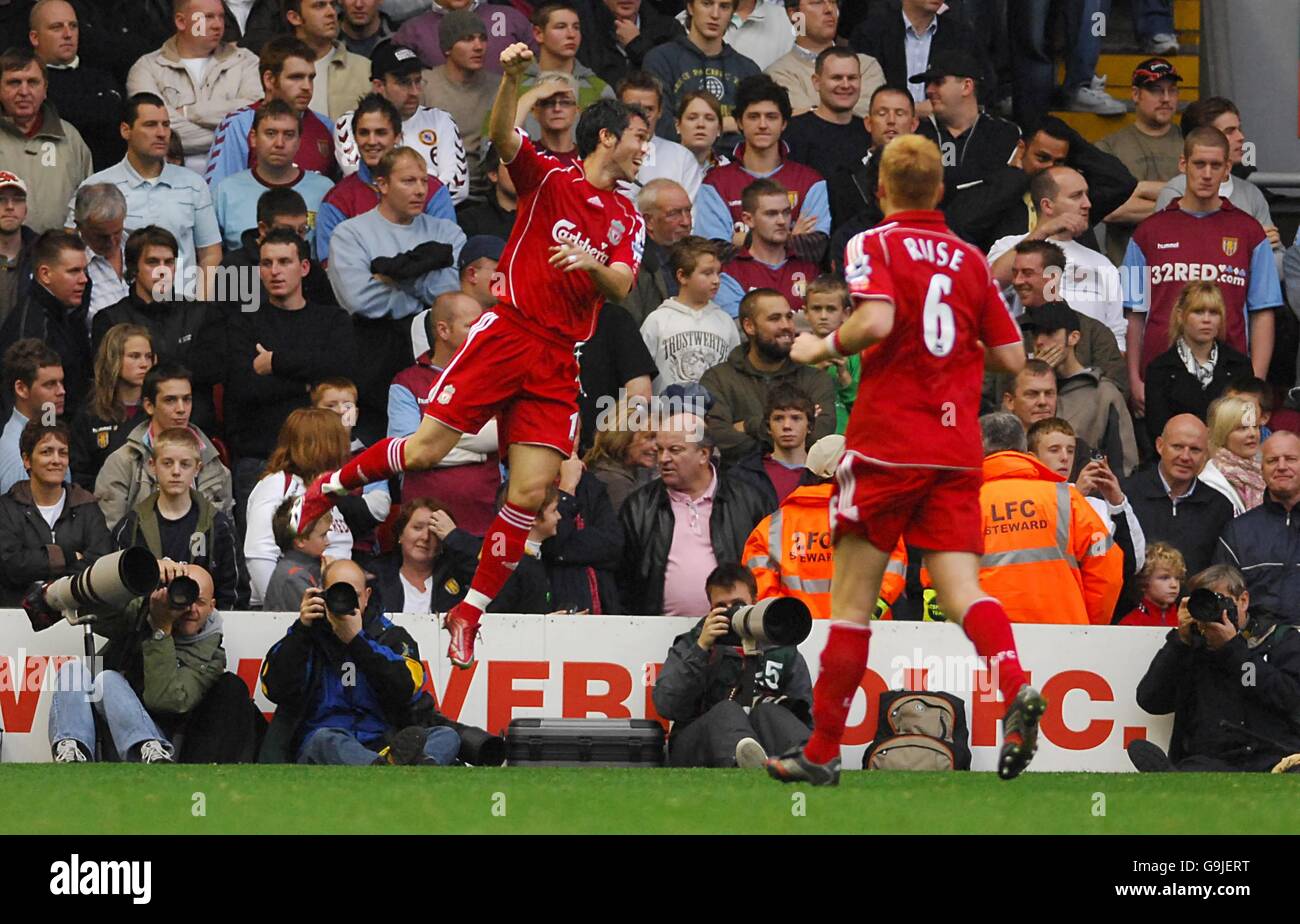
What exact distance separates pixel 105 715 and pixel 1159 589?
577 centimetres

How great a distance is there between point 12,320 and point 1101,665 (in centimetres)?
704

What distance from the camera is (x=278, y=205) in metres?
14.4

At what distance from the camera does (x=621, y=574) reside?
12820 mm

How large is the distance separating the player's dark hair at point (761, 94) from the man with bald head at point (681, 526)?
360 centimetres

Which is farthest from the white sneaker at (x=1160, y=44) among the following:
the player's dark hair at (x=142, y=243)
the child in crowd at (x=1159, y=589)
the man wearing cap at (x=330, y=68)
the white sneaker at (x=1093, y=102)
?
the player's dark hair at (x=142, y=243)

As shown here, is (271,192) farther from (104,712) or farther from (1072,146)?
(1072,146)

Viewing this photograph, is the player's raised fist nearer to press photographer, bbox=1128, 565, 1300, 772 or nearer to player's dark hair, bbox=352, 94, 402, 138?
Result: press photographer, bbox=1128, 565, 1300, 772

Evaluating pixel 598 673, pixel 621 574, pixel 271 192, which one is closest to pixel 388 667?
pixel 598 673

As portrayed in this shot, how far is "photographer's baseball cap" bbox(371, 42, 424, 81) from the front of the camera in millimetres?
15453

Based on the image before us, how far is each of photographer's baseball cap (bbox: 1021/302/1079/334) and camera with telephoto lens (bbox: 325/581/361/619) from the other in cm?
546

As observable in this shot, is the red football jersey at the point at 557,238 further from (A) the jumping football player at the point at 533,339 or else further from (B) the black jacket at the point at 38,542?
(B) the black jacket at the point at 38,542

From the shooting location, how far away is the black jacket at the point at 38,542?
1234 cm

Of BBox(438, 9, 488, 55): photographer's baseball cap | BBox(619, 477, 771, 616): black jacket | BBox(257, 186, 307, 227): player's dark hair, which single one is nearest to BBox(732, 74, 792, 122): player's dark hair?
BBox(438, 9, 488, 55): photographer's baseball cap

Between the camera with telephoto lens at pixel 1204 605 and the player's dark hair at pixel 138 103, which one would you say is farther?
the player's dark hair at pixel 138 103
